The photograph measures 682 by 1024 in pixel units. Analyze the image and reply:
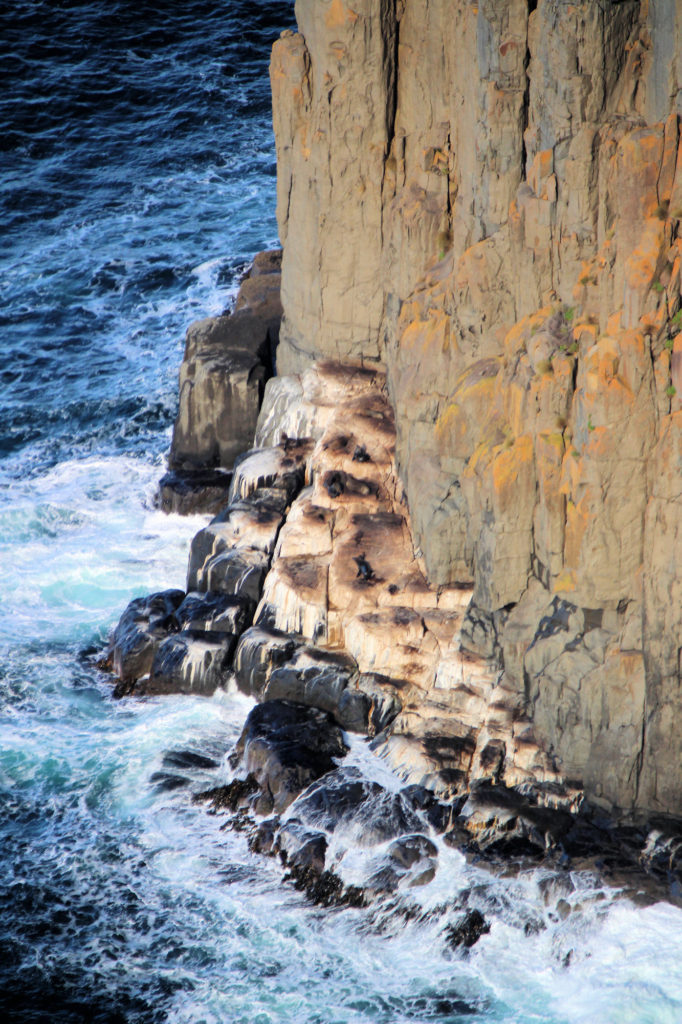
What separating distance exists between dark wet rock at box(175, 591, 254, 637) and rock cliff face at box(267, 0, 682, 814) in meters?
1.68

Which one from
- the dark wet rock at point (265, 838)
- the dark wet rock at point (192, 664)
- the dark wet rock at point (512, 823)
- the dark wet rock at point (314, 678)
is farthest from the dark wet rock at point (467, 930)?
the dark wet rock at point (192, 664)

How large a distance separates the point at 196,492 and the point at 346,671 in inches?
461

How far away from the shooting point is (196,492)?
41.4 metres

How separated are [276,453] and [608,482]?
1426cm

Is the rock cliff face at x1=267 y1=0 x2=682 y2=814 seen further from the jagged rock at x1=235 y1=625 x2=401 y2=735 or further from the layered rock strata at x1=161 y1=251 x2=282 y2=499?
the layered rock strata at x1=161 y1=251 x2=282 y2=499

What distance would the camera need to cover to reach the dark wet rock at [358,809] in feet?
92.1

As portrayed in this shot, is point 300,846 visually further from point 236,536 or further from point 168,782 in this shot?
point 236,536

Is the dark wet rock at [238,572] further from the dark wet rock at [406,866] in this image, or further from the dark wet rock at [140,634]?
the dark wet rock at [406,866]

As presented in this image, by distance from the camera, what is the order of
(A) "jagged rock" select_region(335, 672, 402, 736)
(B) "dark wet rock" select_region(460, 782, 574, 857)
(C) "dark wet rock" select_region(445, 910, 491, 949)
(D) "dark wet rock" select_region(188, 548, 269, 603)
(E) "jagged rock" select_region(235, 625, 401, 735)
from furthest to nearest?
(D) "dark wet rock" select_region(188, 548, 269, 603)
(E) "jagged rock" select_region(235, 625, 401, 735)
(A) "jagged rock" select_region(335, 672, 402, 736)
(B) "dark wet rock" select_region(460, 782, 574, 857)
(C) "dark wet rock" select_region(445, 910, 491, 949)

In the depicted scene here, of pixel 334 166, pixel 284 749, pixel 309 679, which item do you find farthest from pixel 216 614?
pixel 334 166

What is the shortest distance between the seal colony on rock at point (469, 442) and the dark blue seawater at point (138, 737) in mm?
1444

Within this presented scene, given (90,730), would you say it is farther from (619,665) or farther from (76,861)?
(619,665)

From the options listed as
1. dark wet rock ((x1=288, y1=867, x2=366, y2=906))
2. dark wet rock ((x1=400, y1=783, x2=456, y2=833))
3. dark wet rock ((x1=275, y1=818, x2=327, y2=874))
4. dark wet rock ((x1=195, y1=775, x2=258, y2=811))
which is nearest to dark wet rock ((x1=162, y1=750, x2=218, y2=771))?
dark wet rock ((x1=195, y1=775, x2=258, y2=811))

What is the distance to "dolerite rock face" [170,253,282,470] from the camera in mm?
41562
